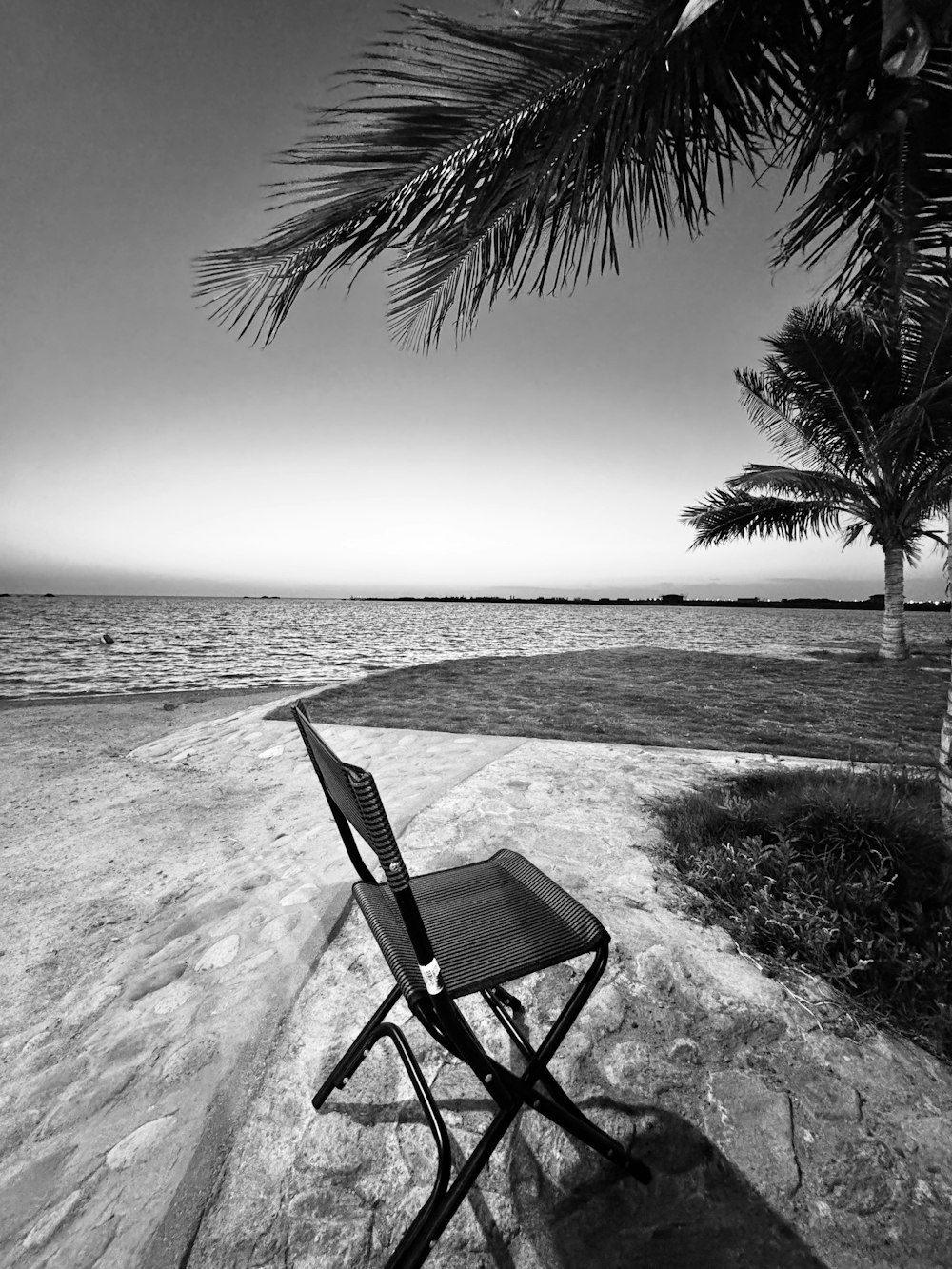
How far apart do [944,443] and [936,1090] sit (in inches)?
501

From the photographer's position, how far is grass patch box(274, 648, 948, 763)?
6.78m

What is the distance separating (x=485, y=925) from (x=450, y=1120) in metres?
0.65

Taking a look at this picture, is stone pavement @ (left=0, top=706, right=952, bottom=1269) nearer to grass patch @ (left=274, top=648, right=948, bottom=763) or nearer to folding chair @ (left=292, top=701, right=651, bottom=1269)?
folding chair @ (left=292, top=701, right=651, bottom=1269)

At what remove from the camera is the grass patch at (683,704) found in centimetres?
678

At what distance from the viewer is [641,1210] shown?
140cm

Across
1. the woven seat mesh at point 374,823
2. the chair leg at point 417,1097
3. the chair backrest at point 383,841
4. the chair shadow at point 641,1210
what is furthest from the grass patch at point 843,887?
the woven seat mesh at point 374,823

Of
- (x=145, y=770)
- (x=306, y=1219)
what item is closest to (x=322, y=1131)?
Answer: (x=306, y=1219)

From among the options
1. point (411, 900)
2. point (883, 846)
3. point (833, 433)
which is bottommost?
point (883, 846)

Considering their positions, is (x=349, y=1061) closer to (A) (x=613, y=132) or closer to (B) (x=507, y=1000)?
(B) (x=507, y=1000)

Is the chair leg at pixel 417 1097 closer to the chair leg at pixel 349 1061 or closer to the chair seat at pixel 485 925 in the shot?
the chair leg at pixel 349 1061

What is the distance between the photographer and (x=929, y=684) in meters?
11.0

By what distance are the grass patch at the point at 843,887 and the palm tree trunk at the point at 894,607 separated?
494 inches

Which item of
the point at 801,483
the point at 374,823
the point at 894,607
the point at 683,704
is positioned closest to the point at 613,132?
the point at 374,823

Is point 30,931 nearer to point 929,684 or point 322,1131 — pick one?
point 322,1131
